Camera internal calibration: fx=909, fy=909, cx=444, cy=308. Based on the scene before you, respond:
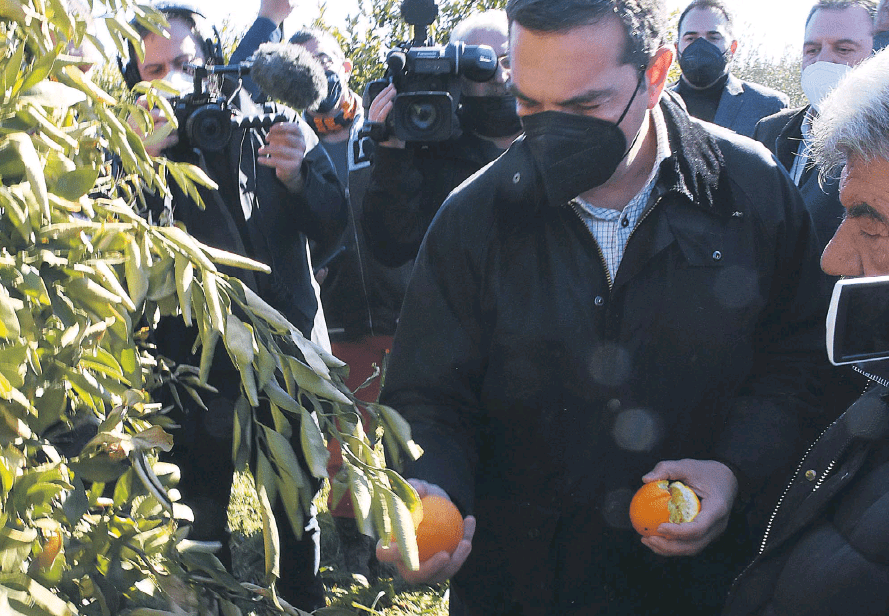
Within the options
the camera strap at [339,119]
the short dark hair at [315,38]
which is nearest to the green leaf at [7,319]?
the camera strap at [339,119]

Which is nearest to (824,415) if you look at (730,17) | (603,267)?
(603,267)

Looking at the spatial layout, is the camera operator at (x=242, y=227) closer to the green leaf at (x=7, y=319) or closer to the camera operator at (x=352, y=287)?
the camera operator at (x=352, y=287)

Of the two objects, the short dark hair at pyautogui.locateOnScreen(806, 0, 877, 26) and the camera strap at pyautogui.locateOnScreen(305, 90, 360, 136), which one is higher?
the short dark hair at pyautogui.locateOnScreen(806, 0, 877, 26)

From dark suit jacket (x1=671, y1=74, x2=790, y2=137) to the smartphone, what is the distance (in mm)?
3226

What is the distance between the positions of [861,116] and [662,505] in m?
0.73

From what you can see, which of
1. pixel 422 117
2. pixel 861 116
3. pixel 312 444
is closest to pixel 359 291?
pixel 422 117

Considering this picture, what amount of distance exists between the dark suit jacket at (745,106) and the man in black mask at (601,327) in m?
2.45

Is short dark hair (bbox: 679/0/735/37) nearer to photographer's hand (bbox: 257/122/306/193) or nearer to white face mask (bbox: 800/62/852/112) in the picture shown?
white face mask (bbox: 800/62/852/112)

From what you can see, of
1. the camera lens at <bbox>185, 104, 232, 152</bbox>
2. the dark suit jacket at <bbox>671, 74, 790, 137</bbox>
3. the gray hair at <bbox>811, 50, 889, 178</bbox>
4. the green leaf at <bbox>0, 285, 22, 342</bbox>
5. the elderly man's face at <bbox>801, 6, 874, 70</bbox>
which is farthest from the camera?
the dark suit jacket at <bbox>671, 74, 790, 137</bbox>

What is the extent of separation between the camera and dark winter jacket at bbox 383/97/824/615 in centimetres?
176

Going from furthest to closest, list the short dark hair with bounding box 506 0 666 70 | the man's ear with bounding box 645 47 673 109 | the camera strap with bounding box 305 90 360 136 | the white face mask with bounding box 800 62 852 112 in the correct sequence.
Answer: the camera strap with bounding box 305 90 360 136, the white face mask with bounding box 800 62 852 112, the man's ear with bounding box 645 47 673 109, the short dark hair with bounding box 506 0 666 70

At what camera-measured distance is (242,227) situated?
274 centimetres

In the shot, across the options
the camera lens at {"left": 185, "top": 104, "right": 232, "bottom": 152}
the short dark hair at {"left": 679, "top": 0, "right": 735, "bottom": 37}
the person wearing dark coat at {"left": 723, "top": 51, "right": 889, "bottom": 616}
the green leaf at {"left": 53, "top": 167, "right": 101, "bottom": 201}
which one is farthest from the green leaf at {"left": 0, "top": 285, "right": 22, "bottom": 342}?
the short dark hair at {"left": 679, "top": 0, "right": 735, "bottom": 37}

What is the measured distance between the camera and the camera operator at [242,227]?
274 cm
